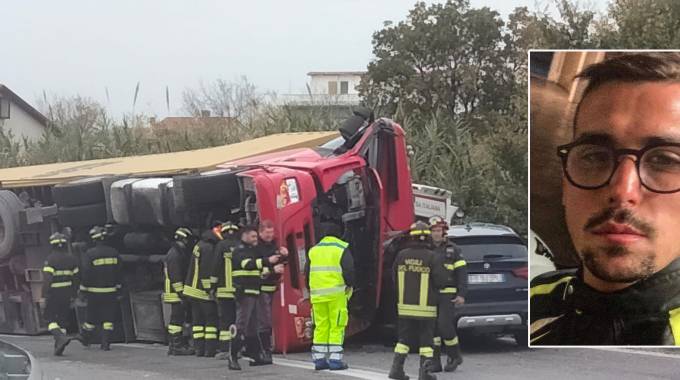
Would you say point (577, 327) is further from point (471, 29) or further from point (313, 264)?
point (471, 29)

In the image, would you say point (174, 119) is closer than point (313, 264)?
No

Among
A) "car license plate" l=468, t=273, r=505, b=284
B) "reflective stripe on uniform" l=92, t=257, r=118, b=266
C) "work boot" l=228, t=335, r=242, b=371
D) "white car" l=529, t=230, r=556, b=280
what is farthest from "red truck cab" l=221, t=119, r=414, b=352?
"white car" l=529, t=230, r=556, b=280

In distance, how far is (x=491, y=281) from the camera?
38.4 ft

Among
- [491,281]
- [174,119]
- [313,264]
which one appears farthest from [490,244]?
[174,119]

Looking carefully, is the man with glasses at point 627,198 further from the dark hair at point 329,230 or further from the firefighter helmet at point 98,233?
the firefighter helmet at point 98,233

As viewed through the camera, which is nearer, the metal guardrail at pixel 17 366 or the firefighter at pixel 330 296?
the metal guardrail at pixel 17 366

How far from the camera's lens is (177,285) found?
12.3 metres

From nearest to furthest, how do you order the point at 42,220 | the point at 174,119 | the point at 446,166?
the point at 42,220 → the point at 446,166 → the point at 174,119

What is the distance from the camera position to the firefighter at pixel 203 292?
1188cm

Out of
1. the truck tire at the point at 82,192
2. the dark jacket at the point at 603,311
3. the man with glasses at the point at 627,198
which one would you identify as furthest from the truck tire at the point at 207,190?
the man with glasses at the point at 627,198

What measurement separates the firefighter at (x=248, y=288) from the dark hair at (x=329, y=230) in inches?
26.4

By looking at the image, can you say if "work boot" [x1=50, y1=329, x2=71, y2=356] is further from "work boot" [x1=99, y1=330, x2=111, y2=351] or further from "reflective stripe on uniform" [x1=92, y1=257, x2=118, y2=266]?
"reflective stripe on uniform" [x1=92, y1=257, x2=118, y2=266]

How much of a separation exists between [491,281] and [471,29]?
14.4m

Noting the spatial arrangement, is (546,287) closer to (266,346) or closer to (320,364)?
(320,364)
